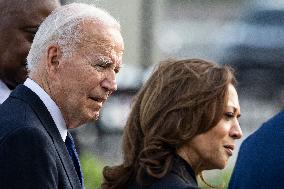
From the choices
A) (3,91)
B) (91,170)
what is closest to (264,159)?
(3,91)

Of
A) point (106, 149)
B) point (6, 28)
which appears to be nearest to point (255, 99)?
point (106, 149)

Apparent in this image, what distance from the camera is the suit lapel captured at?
3.82m

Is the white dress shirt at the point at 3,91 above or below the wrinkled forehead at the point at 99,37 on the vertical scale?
below

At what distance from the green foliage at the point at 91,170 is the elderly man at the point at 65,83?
341cm

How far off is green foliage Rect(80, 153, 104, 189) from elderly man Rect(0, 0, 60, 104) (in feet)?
9.15

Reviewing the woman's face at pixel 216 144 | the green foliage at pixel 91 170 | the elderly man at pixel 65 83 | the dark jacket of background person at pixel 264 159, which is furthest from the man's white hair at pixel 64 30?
the green foliage at pixel 91 170

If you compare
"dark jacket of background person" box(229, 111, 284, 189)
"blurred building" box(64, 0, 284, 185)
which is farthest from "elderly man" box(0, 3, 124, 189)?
"blurred building" box(64, 0, 284, 185)

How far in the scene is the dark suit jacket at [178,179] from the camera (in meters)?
3.57

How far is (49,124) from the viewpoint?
3.84 metres

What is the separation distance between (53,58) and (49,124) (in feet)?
0.84

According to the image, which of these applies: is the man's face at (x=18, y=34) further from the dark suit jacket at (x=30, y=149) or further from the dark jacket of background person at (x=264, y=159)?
the dark jacket of background person at (x=264, y=159)

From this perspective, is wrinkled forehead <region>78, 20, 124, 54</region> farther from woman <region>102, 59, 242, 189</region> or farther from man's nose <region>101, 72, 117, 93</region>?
woman <region>102, 59, 242, 189</region>

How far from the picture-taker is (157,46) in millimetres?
10172

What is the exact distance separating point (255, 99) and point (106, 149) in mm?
1816
